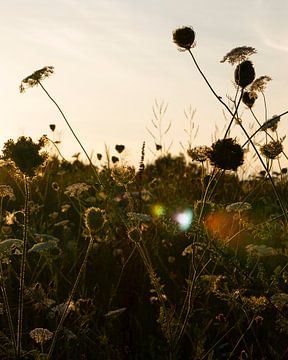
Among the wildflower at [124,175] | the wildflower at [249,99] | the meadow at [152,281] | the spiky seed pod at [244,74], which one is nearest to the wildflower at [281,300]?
the meadow at [152,281]

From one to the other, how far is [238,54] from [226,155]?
1.07 metres

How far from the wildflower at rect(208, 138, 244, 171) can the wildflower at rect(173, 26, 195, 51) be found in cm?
98

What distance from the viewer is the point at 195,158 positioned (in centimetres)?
360

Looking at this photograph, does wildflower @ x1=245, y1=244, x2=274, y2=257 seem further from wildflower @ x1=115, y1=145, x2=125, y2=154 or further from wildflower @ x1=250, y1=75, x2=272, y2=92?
wildflower @ x1=115, y1=145, x2=125, y2=154

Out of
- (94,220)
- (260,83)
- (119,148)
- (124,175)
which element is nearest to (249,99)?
(260,83)

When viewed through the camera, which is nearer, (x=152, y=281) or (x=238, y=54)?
(x=152, y=281)

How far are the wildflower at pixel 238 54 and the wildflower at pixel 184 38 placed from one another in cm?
22

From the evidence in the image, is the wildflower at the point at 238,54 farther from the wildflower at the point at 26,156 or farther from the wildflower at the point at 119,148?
the wildflower at the point at 119,148

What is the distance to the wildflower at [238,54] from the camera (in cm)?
376

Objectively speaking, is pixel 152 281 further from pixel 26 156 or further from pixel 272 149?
pixel 272 149

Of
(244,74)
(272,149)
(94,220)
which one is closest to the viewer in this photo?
(94,220)

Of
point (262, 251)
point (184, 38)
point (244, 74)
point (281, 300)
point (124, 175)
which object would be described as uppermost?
point (184, 38)

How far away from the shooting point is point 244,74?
3531 mm

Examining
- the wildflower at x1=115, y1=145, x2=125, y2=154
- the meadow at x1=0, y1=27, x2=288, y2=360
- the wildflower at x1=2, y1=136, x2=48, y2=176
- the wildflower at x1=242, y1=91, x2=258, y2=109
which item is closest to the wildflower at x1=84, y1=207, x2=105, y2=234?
the meadow at x1=0, y1=27, x2=288, y2=360
